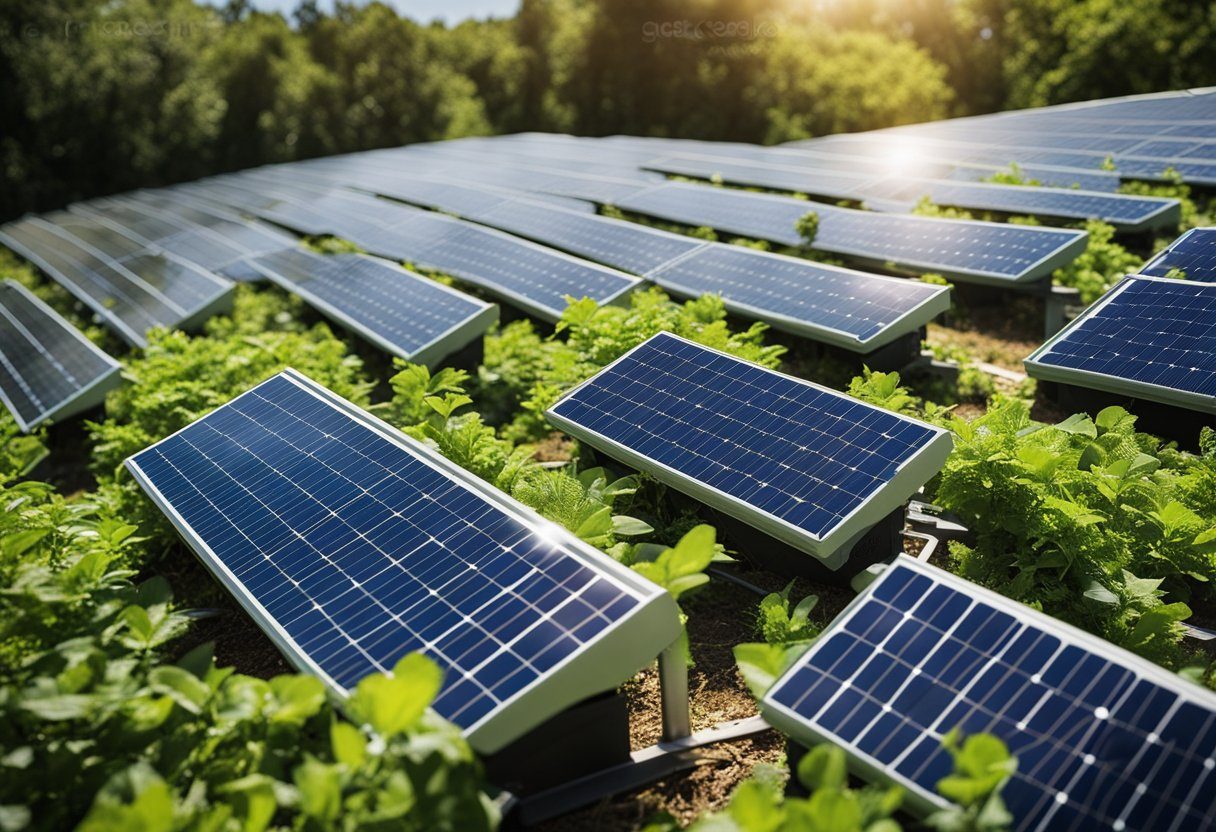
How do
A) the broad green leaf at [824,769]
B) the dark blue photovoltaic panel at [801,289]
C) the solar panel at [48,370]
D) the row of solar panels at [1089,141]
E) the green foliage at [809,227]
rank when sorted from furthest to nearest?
1. the row of solar panels at [1089,141]
2. the green foliage at [809,227]
3. the solar panel at [48,370]
4. the dark blue photovoltaic panel at [801,289]
5. the broad green leaf at [824,769]

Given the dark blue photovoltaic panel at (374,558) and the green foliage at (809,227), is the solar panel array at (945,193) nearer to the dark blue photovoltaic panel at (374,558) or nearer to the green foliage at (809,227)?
the green foliage at (809,227)

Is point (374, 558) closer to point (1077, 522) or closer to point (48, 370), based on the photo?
point (1077, 522)

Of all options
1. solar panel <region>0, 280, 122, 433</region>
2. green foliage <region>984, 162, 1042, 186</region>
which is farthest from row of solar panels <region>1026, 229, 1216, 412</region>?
solar panel <region>0, 280, 122, 433</region>

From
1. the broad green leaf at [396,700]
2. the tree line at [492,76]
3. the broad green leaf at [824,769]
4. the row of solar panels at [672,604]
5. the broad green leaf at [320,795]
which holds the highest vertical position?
the broad green leaf at [396,700]

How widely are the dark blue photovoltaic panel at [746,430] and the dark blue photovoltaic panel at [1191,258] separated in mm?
5779

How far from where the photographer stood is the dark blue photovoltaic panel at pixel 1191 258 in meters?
10.6

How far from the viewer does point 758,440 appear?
7.57 m

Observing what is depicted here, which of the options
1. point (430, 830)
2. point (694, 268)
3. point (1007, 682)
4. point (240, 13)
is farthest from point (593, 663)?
point (240, 13)

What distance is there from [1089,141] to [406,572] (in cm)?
2271

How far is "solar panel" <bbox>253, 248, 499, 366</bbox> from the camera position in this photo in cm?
1255

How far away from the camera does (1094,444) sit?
7910mm

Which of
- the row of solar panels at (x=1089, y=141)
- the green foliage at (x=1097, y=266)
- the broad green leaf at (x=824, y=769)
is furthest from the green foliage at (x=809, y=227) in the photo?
the broad green leaf at (x=824, y=769)

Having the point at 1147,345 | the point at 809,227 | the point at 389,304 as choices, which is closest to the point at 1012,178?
the point at 809,227

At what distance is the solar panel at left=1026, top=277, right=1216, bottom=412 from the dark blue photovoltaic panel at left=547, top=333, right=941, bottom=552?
3.10 metres
